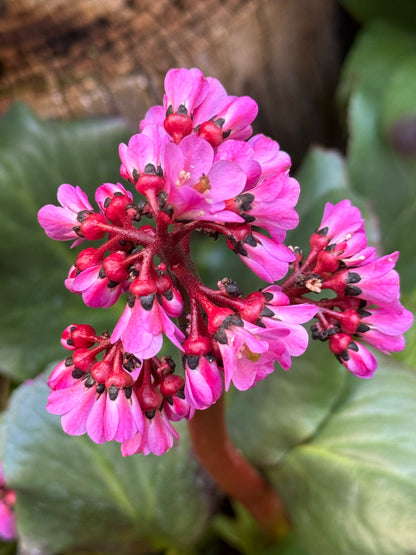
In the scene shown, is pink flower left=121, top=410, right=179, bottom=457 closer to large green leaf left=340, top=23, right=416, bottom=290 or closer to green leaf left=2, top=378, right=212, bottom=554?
green leaf left=2, top=378, right=212, bottom=554

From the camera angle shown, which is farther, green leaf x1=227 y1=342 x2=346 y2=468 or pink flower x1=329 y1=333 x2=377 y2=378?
green leaf x1=227 y1=342 x2=346 y2=468

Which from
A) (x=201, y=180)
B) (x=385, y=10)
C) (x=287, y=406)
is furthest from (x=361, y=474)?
(x=385, y=10)

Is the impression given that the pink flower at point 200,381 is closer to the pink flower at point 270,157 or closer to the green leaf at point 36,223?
the pink flower at point 270,157

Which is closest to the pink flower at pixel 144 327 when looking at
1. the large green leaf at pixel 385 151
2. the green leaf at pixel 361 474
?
the green leaf at pixel 361 474

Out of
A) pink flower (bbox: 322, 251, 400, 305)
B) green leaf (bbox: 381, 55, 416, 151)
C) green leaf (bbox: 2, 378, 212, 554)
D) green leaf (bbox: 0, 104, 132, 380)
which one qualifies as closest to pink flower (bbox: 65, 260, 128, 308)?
pink flower (bbox: 322, 251, 400, 305)

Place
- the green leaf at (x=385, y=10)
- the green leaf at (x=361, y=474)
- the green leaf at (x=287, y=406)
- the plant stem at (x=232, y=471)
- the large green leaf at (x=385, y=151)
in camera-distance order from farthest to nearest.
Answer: the green leaf at (x=385, y=10), the large green leaf at (x=385, y=151), the green leaf at (x=287, y=406), the green leaf at (x=361, y=474), the plant stem at (x=232, y=471)

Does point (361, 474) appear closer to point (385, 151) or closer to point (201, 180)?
point (201, 180)
